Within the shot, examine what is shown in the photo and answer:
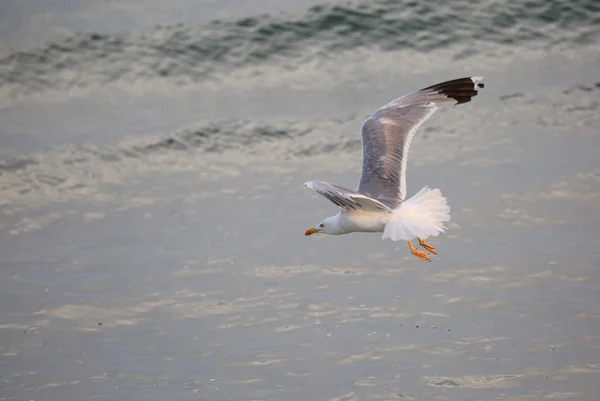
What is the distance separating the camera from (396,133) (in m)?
8.05

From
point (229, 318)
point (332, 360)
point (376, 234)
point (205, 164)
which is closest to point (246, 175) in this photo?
point (205, 164)

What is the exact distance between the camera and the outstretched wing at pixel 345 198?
6.49 meters

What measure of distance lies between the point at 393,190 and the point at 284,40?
512 centimetres

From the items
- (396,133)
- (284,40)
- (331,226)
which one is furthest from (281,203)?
(284,40)

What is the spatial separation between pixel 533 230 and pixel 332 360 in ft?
8.06

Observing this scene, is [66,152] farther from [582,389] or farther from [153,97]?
[582,389]

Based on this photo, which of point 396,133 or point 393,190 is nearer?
point 393,190

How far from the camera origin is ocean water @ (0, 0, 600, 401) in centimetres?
745

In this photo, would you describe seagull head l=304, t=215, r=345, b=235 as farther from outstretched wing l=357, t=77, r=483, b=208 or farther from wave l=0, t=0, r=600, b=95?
wave l=0, t=0, r=600, b=95

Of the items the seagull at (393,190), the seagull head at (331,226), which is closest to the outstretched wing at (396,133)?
the seagull at (393,190)

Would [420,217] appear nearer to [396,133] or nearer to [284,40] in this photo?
[396,133]

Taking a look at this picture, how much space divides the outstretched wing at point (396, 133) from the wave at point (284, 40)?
4.08 meters

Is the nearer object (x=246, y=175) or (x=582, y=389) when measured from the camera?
(x=582, y=389)

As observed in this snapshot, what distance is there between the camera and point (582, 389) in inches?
275
